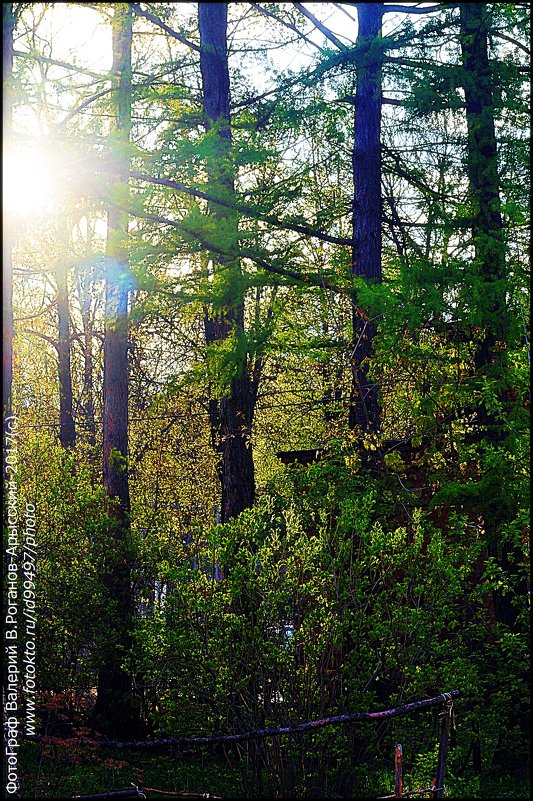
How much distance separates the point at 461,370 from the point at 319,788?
426 centimetres

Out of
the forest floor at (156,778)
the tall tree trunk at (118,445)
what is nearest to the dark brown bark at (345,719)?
the forest floor at (156,778)

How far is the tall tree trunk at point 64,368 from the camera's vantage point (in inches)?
681

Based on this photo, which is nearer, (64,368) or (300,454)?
(300,454)

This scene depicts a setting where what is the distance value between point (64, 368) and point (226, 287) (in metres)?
8.81

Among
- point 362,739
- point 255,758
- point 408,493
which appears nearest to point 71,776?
point 255,758

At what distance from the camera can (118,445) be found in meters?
11.7

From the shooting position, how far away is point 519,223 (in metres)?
7.93

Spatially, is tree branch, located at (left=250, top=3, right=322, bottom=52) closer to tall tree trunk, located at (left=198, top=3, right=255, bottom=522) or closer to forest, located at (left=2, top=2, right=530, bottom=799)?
forest, located at (left=2, top=2, right=530, bottom=799)

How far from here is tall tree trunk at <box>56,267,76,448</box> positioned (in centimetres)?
1730

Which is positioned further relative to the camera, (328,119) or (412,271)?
(328,119)

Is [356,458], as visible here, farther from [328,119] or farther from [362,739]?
[328,119]

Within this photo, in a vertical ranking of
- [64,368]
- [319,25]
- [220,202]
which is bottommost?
[64,368]

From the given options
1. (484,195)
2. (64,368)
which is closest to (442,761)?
(484,195)

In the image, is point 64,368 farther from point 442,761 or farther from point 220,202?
point 442,761
